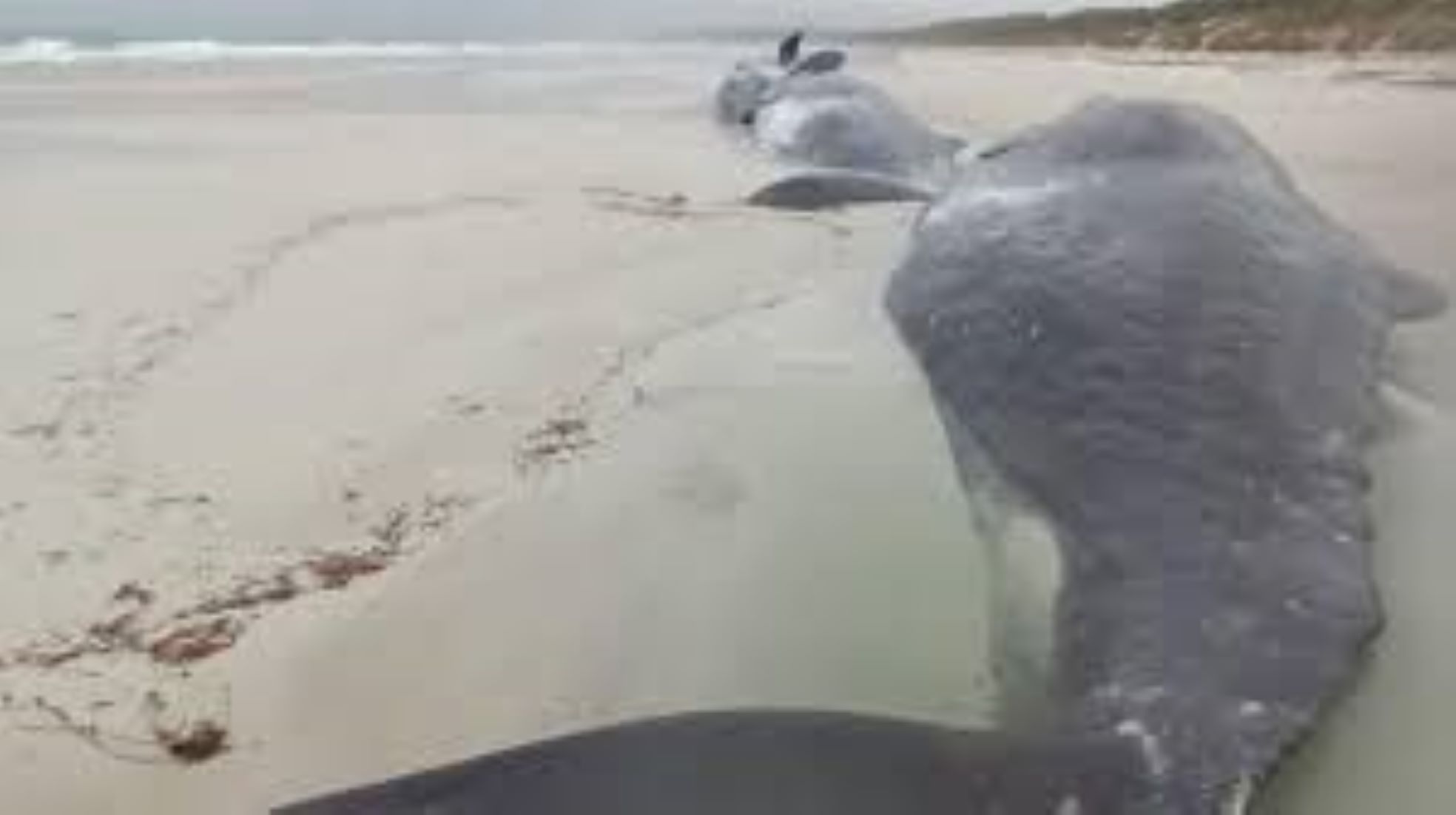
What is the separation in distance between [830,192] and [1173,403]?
6255 mm

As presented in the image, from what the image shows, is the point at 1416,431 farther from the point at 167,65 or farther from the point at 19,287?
the point at 167,65

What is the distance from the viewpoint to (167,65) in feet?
82.5

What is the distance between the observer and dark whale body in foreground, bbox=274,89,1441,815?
2605 millimetres

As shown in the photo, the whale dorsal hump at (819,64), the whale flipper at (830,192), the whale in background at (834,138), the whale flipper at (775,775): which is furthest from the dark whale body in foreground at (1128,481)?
the whale dorsal hump at (819,64)

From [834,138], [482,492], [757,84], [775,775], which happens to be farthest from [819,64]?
[775,775]

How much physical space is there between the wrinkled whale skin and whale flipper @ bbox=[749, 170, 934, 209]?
3536mm

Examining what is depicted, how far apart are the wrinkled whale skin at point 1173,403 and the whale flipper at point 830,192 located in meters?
3.54

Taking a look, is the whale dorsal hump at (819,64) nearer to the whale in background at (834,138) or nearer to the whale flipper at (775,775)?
the whale in background at (834,138)

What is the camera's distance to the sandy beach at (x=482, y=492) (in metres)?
3.58

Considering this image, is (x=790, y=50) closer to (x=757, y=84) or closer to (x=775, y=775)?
(x=757, y=84)

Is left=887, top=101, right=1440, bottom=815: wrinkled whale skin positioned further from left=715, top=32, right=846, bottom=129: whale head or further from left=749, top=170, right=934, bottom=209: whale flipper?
left=715, top=32, right=846, bottom=129: whale head

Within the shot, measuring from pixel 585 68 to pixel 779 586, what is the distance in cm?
2190

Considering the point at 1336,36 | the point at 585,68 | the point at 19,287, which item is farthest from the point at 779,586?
the point at 1336,36

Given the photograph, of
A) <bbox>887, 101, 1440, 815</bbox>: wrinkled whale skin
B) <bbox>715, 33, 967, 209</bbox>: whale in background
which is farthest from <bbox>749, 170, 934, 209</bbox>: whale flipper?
<bbox>887, 101, 1440, 815</bbox>: wrinkled whale skin
